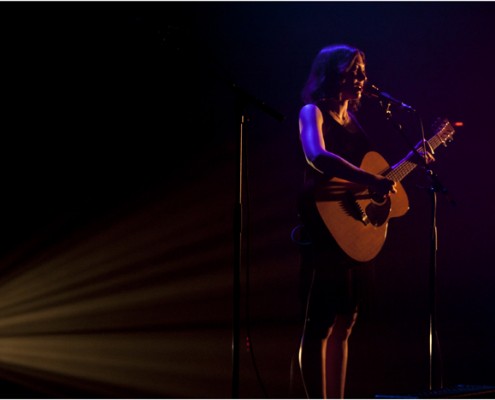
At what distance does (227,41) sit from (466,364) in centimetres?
262

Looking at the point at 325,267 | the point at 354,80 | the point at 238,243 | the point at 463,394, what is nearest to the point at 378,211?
the point at 325,267

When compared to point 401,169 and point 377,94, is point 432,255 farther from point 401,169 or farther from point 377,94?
point 377,94

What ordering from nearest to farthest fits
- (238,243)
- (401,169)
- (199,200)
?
(238,243) < (401,169) < (199,200)

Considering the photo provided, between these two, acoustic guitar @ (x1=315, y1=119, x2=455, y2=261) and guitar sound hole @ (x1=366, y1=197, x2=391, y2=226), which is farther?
guitar sound hole @ (x1=366, y1=197, x2=391, y2=226)

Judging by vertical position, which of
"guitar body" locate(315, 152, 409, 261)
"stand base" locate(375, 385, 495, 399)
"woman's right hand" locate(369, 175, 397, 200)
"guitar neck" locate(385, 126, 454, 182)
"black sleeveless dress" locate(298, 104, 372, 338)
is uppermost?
"guitar neck" locate(385, 126, 454, 182)

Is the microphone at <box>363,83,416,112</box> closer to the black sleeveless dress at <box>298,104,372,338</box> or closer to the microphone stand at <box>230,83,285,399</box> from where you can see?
the black sleeveless dress at <box>298,104,372,338</box>

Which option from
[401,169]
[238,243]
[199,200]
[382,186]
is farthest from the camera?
[199,200]

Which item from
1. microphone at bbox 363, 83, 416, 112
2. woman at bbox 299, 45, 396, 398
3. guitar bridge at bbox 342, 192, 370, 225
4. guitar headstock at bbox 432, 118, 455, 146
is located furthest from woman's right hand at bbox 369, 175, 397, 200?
guitar headstock at bbox 432, 118, 455, 146

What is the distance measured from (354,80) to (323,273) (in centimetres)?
92

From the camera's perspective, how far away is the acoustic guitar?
2.80m

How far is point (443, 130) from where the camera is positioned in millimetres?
3404

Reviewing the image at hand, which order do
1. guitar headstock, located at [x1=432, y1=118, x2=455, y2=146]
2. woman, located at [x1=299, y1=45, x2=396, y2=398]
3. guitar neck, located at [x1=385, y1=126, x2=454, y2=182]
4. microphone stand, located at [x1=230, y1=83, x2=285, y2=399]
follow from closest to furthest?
1. microphone stand, located at [x1=230, y1=83, x2=285, y2=399]
2. woman, located at [x1=299, y1=45, x2=396, y2=398]
3. guitar neck, located at [x1=385, y1=126, x2=454, y2=182]
4. guitar headstock, located at [x1=432, y1=118, x2=455, y2=146]

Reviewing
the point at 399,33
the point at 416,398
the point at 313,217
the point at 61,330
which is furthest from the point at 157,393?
the point at 399,33

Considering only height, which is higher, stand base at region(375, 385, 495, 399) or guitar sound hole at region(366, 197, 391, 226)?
guitar sound hole at region(366, 197, 391, 226)
